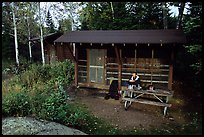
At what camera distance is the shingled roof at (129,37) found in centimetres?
843

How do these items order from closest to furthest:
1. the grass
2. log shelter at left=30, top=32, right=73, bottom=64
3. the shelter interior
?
the grass, the shelter interior, log shelter at left=30, top=32, right=73, bottom=64

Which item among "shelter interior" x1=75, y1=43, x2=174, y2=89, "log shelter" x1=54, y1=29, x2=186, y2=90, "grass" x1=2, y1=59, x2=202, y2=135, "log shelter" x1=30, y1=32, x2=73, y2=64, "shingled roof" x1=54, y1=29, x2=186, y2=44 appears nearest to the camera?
"grass" x1=2, y1=59, x2=202, y2=135

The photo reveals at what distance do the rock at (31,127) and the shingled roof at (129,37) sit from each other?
5.03 metres

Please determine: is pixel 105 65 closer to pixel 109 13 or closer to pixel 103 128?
pixel 103 128

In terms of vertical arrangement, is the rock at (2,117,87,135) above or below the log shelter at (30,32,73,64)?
below

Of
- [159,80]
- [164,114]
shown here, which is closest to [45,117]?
[164,114]

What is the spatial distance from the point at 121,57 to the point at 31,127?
641cm

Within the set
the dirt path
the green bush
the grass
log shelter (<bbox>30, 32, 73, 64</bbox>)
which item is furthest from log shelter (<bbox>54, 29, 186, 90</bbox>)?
log shelter (<bbox>30, 32, 73, 64</bbox>)

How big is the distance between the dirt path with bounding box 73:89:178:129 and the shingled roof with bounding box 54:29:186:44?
111 inches

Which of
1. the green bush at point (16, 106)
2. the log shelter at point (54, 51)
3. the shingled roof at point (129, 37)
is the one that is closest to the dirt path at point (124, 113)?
the green bush at point (16, 106)

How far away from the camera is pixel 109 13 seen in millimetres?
17844

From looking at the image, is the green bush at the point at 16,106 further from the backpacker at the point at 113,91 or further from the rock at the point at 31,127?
the backpacker at the point at 113,91

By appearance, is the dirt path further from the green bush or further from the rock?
the green bush

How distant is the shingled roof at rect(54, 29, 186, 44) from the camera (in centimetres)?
843
